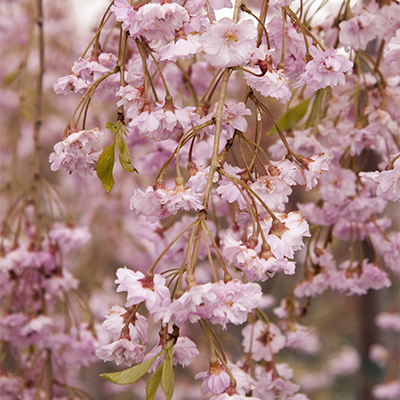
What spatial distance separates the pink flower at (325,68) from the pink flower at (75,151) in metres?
0.33

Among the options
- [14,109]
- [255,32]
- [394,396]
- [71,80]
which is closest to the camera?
[255,32]

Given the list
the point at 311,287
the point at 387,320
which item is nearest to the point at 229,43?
the point at 311,287

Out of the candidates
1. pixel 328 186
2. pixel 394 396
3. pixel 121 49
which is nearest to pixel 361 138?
pixel 328 186

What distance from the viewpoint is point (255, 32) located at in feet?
2.05

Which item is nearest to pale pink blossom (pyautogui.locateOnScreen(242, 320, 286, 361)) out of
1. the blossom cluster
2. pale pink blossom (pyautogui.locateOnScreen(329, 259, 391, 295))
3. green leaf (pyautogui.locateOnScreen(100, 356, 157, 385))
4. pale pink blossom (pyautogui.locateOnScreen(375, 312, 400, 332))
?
the blossom cluster

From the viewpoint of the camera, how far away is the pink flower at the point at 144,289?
556 mm

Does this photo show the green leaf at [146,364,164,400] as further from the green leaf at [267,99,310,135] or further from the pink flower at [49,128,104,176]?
the green leaf at [267,99,310,135]

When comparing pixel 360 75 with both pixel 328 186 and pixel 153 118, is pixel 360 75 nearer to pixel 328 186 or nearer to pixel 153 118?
pixel 328 186

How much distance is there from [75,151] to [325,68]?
0.39 metres

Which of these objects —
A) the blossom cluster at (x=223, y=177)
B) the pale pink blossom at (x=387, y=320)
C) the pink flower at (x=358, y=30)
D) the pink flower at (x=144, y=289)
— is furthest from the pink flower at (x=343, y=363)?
the pink flower at (x=144, y=289)

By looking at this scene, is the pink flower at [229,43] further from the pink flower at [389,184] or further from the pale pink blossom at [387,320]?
the pale pink blossom at [387,320]

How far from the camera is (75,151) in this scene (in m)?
0.68

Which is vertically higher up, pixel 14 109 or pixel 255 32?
pixel 14 109

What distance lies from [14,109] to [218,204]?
101 inches
